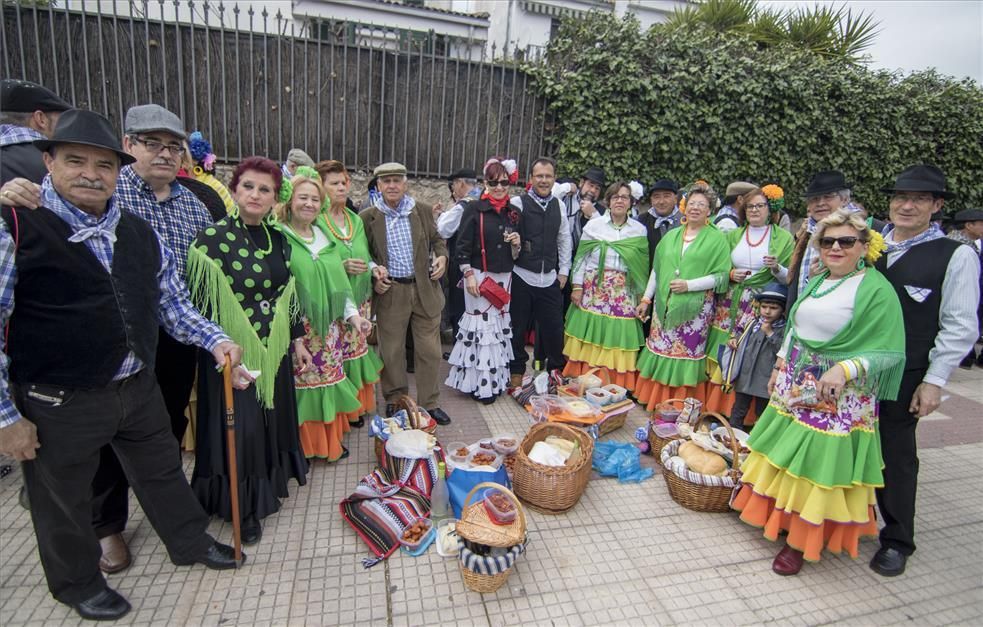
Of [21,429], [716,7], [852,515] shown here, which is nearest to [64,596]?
[21,429]

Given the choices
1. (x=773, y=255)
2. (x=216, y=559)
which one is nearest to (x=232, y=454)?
(x=216, y=559)

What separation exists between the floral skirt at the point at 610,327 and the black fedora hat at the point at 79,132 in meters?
4.01

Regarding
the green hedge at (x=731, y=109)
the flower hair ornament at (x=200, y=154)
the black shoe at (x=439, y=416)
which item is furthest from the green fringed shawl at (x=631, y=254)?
the flower hair ornament at (x=200, y=154)

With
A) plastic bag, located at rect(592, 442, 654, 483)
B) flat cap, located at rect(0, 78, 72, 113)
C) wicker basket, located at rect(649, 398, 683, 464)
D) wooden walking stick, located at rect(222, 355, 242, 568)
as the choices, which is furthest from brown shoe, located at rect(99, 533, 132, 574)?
wicker basket, located at rect(649, 398, 683, 464)

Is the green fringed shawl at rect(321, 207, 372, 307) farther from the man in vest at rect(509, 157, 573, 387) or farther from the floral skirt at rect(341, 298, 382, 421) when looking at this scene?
the man in vest at rect(509, 157, 573, 387)

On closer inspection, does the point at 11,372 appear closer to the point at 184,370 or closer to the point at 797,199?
the point at 184,370

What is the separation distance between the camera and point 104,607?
2.38 m

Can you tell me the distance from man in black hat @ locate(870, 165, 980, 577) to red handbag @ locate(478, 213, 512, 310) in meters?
2.71

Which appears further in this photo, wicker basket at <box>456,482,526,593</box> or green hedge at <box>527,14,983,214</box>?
green hedge at <box>527,14,983,214</box>

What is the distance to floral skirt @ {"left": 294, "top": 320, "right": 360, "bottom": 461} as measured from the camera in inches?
141

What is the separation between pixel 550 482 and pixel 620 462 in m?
0.85

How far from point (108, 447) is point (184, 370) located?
58 centimetres

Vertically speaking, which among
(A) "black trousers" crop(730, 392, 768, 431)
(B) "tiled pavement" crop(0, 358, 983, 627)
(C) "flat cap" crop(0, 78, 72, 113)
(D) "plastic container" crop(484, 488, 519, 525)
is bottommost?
(B) "tiled pavement" crop(0, 358, 983, 627)

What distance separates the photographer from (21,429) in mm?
1987
